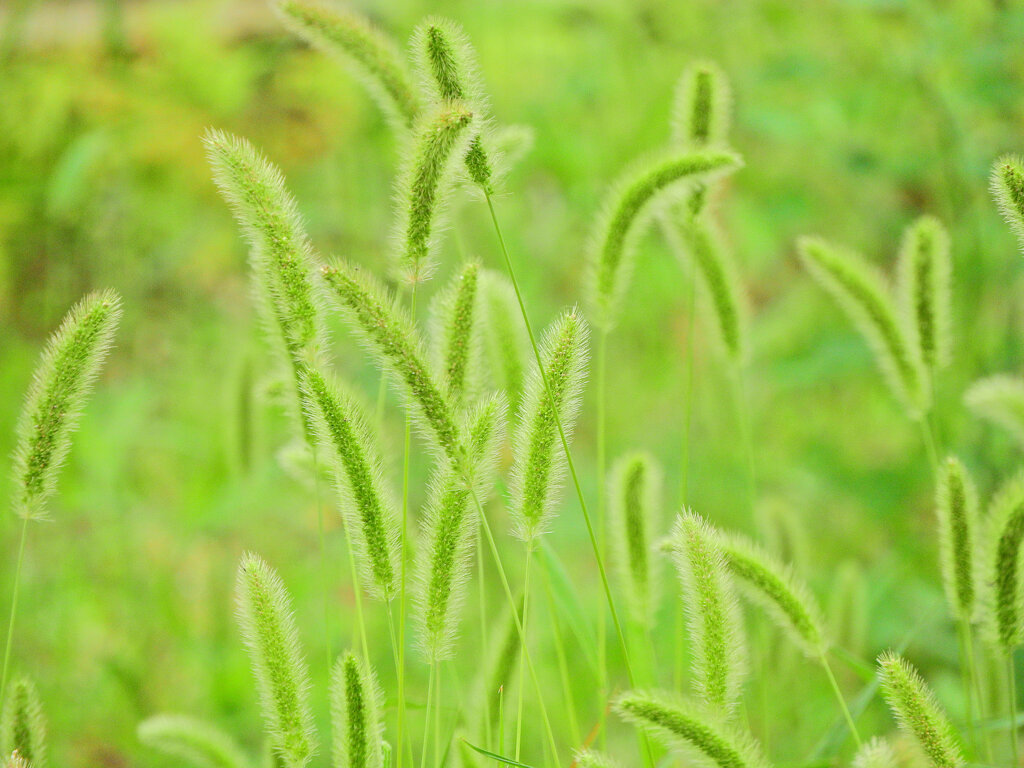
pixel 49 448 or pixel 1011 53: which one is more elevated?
pixel 1011 53

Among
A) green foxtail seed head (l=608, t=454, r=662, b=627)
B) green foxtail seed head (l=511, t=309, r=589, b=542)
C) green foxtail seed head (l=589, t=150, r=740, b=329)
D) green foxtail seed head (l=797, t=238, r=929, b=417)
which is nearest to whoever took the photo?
green foxtail seed head (l=511, t=309, r=589, b=542)

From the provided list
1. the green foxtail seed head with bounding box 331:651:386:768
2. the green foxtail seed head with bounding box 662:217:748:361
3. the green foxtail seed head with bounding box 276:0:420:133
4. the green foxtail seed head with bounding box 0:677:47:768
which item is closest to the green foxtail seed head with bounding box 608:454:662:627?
the green foxtail seed head with bounding box 662:217:748:361

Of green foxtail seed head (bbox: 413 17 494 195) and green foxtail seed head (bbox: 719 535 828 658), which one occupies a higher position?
green foxtail seed head (bbox: 413 17 494 195)

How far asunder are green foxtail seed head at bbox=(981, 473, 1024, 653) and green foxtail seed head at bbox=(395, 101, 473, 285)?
0.61 meters

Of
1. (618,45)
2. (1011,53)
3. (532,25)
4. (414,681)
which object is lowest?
(414,681)

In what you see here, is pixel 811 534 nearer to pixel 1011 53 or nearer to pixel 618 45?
pixel 1011 53

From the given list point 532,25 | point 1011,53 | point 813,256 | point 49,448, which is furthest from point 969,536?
point 532,25

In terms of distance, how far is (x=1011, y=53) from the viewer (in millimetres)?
2137

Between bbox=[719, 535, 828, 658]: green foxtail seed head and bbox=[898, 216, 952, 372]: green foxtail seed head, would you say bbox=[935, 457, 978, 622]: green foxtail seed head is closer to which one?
bbox=[719, 535, 828, 658]: green foxtail seed head

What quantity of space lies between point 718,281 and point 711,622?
563 millimetres

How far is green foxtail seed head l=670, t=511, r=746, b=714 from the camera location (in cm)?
85

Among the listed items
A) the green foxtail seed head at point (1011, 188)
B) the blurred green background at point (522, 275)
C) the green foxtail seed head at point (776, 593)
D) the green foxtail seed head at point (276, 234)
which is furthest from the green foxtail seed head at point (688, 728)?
the blurred green background at point (522, 275)

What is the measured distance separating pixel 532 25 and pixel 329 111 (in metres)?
0.82

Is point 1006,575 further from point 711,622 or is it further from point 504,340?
point 504,340
